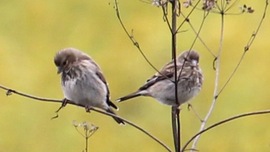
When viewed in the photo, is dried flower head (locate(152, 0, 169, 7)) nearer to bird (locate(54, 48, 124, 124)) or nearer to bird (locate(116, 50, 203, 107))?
bird (locate(54, 48, 124, 124))

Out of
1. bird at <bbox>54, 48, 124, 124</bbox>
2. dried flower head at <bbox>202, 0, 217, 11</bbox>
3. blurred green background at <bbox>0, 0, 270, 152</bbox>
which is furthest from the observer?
blurred green background at <bbox>0, 0, 270, 152</bbox>

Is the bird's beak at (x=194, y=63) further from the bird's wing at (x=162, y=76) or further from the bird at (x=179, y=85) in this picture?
the bird's wing at (x=162, y=76)

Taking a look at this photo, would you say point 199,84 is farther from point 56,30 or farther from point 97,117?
point 56,30

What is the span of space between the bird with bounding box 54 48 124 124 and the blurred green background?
8.55 feet

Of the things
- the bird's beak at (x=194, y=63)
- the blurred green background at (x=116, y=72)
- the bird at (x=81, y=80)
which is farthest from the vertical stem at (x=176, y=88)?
the blurred green background at (x=116, y=72)

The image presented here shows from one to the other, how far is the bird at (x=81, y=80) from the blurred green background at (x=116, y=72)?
261 centimetres

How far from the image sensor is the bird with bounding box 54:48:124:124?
532cm

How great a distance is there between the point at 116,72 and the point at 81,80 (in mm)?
4233

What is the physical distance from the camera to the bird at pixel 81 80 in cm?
532

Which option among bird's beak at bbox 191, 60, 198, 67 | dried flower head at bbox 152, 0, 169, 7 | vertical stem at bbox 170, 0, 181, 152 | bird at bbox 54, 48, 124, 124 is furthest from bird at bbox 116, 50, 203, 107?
dried flower head at bbox 152, 0, 169, 7

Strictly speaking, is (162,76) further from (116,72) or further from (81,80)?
(116,72)

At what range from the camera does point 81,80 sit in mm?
5457

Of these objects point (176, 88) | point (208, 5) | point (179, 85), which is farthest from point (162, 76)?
point (176, 88)

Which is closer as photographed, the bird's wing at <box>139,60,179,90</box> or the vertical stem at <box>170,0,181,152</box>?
the vertical stem at <box>170,0,181,152</box>
